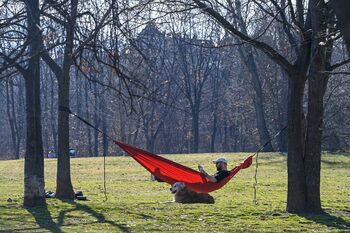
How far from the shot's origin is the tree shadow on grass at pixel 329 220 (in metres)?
11.6

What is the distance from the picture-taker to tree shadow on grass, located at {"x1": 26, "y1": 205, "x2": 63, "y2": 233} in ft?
37.0

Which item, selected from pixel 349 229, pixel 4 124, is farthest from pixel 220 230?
pixel 4 124

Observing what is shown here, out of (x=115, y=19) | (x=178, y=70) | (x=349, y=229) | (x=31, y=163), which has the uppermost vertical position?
(x=178, y=70)

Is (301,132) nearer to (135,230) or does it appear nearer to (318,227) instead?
(318,227)

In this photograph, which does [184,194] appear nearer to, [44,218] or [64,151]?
[64,151]

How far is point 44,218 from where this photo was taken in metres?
12.5

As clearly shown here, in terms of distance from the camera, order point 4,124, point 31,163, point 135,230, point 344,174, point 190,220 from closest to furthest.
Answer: point 135,230 → point 190,220 → point 31,163 → point 344,174 → point 4,124

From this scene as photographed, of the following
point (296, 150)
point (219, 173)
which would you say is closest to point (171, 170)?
point (219, 173)

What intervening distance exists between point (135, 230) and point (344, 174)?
19.0 m

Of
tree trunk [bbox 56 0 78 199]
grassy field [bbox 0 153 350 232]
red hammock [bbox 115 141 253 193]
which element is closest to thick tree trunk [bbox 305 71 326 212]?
grassy field [bbox 0 153 350 232]

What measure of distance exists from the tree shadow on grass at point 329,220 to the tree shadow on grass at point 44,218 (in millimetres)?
4249

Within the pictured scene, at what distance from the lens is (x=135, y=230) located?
10852mm

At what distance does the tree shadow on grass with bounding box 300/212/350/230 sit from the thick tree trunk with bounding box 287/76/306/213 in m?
0.39

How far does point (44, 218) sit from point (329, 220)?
483 centimetres
